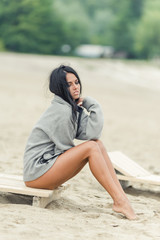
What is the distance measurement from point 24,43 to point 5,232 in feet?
Result: 103

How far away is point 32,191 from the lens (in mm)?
3914

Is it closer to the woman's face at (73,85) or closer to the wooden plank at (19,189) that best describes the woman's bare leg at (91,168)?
the wooden plank at (19,189)

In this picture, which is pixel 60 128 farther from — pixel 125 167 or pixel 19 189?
pixel 125 167

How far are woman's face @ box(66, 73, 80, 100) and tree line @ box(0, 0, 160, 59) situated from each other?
22.2 metres

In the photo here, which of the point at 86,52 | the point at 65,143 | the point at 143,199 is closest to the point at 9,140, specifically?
the point at 143,199

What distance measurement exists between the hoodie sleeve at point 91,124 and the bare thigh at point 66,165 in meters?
0.13

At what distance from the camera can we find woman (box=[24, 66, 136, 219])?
3.87 meters

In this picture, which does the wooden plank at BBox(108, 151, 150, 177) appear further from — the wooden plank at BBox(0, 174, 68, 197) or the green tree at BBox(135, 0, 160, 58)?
the green tree at BBox(135, 0, 160, 58)

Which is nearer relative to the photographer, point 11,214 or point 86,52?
point 11,214

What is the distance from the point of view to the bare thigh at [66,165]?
12.7ft

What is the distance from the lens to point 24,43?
33.7m

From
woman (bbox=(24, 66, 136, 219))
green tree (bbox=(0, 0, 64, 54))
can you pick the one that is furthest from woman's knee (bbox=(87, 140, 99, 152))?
green tree (bbox=(0, 0, 64, 54))

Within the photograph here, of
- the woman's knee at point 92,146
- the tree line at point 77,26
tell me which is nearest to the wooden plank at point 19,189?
the woman's knee at point 92,146

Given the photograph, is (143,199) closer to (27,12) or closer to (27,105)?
(27,105)
